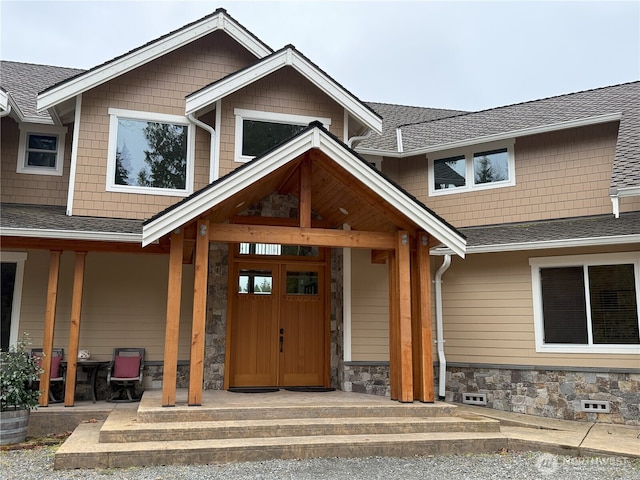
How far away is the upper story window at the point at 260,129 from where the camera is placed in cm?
895

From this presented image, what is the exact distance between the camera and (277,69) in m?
8.97

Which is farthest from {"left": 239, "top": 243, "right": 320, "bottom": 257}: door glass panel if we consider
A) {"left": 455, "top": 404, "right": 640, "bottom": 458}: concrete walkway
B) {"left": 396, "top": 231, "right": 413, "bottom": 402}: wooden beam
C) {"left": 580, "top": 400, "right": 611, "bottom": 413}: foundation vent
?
{"left": 580, "top": 400, "right": 611, "bottom": 413}: foundation vent

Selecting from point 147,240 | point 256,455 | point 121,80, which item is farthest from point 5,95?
point 256,455

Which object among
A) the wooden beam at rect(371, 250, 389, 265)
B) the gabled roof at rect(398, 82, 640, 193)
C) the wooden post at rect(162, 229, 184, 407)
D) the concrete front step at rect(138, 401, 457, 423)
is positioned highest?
the gabled roof at rect(398, 82, 640, 193)

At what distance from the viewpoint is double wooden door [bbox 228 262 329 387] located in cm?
898

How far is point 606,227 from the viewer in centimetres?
819

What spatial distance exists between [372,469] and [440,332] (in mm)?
4136

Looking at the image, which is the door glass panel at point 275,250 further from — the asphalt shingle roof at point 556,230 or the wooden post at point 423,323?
the asphalt shingle roof at point 556,230

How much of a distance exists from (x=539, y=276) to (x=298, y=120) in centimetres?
486

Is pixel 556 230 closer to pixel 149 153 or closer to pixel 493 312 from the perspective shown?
pixel 493 312

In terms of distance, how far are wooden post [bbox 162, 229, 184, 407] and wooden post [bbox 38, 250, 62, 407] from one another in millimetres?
2124

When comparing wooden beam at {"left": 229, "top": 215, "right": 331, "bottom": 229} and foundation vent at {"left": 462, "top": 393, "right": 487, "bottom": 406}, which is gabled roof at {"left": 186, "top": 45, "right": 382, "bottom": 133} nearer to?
wooden beam at {"left": 229, "top": 215, "right": 331, "bottom": 229}

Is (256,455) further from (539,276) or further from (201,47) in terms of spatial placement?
(201,47)

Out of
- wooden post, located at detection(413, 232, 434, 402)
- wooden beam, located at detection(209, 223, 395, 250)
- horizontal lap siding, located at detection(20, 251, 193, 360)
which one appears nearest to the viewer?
wooden beam, located at detection(209, 223, 395, 250)
